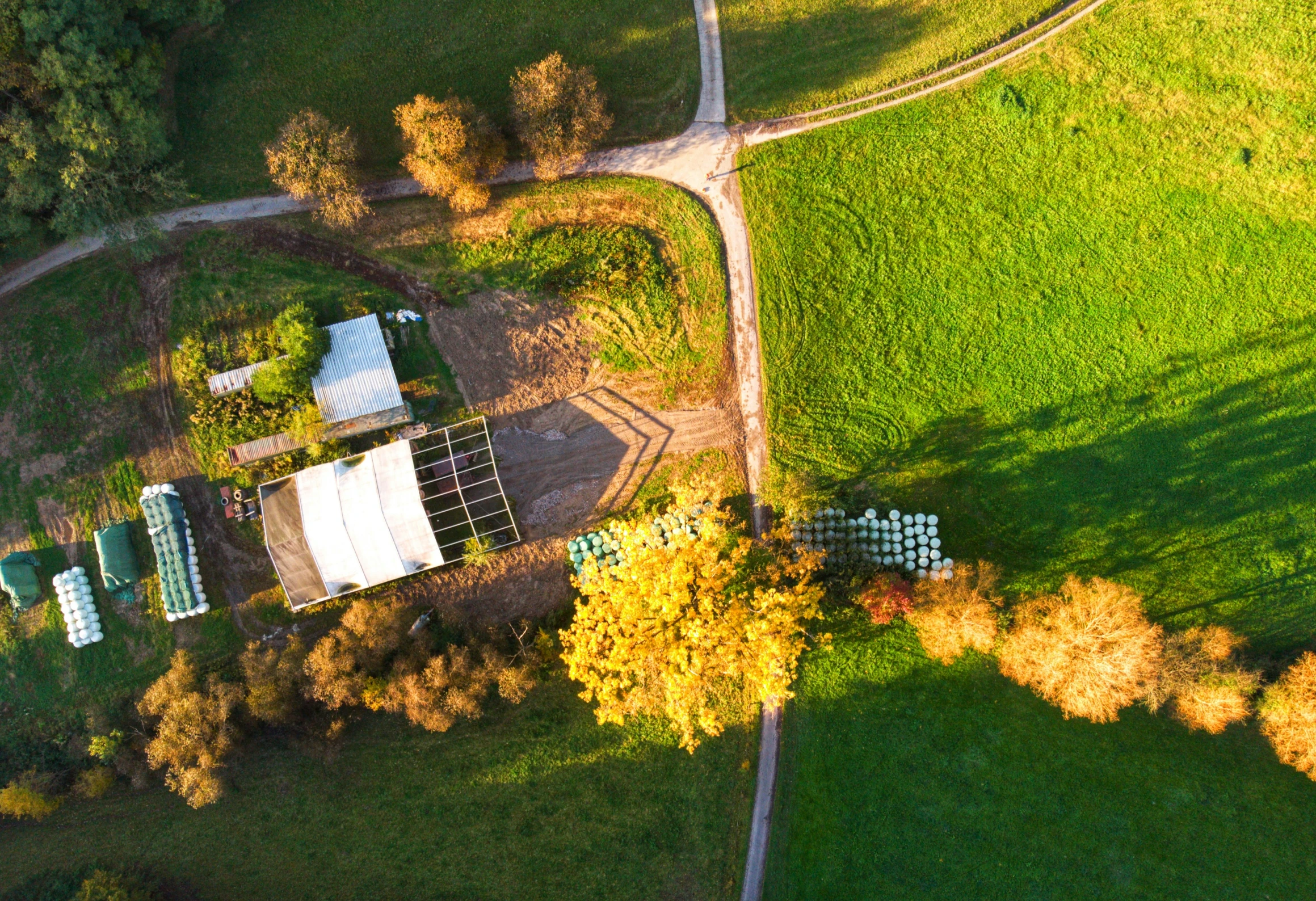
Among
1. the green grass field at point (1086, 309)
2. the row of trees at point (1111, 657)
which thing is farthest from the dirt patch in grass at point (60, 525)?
the row of trees at point (1111, 657)

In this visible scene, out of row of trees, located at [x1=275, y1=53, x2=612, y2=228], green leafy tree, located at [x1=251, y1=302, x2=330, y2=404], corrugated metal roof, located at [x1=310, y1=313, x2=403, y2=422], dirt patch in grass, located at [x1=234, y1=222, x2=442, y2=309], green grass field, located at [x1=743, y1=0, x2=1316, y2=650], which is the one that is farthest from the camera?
dirt patch in grass, located at [x1=234, y1=222, x2=442, y2=309]

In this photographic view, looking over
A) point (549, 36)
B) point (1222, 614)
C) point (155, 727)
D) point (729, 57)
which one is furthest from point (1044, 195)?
point (155, 727)

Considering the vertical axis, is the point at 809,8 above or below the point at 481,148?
above

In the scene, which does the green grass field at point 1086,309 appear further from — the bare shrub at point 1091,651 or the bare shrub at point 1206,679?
the bare shrub at point 1091,651

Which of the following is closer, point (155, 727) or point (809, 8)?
point (155, 727)

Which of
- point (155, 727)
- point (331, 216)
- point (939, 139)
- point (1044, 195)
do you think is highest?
point (331, 216)

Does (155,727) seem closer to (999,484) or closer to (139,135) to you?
(139,135)

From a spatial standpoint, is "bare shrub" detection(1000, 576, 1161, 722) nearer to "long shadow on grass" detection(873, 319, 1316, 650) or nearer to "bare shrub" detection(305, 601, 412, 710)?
"long shadow on grass" detection(873, 319, 1316, 650)

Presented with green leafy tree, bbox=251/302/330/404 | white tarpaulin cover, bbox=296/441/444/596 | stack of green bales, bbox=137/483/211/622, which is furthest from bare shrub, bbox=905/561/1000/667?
stack of green bales, bbox=137/483/211/622
